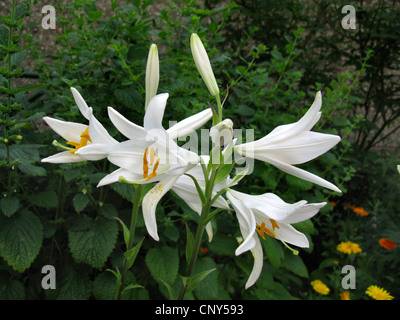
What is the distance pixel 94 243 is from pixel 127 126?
0.71 meters

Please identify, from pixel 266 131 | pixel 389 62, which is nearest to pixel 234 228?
pixel 266 131

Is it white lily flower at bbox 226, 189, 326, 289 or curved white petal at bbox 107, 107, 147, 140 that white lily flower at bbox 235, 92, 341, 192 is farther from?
curved white petal at bbox 107, 107, 147, 140

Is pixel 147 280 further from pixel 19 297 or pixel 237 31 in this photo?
pixel 237 31

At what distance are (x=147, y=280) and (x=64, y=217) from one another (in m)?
0.39

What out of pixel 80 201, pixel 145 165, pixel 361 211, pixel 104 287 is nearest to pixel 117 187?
pixel 80 201

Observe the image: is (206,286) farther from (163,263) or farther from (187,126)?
(187,126)

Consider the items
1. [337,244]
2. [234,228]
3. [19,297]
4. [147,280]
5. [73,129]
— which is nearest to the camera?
[73,129]

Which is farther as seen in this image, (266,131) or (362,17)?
(362,17)

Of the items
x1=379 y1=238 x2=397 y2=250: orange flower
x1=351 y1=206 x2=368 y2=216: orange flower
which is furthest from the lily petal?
x1=351 y1=206 x2=368 y2=216: orange flower

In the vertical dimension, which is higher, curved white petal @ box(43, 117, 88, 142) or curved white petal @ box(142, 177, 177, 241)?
curved white petal @ box(43, 117, 88, 142)

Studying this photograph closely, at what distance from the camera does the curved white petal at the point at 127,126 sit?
753 millimetres

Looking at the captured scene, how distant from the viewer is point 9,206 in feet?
4.18

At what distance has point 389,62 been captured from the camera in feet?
8.64

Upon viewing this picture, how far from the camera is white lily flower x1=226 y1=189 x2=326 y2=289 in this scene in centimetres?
74
